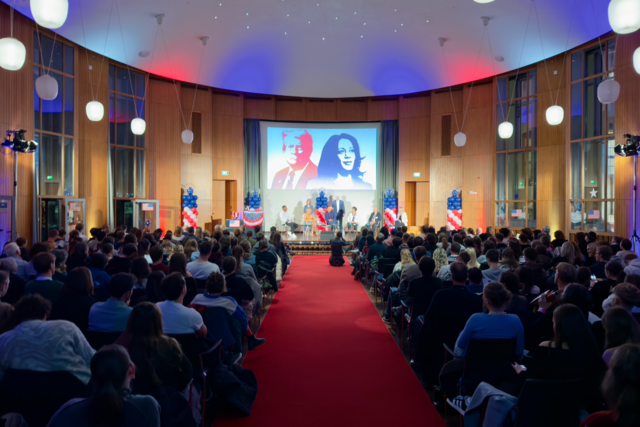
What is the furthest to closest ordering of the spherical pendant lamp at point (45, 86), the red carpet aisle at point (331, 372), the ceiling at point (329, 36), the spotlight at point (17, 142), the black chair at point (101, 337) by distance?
the ceiling at point (329, 36) → the spotlight at point (17, 142) → the spherical pendant lamp at point (45, 86) → the red carpet aisle at point (331, 372) → the black chair at point (101, 337)

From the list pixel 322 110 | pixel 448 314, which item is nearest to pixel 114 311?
pixel 448 314

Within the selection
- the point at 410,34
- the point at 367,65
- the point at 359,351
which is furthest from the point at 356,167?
the point at 359,351

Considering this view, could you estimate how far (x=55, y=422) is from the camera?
1597 millimetres

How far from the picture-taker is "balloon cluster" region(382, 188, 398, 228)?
15.6 metres

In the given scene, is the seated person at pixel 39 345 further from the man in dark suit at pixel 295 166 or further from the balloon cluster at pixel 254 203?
the man in dark suit at pixel 295 166

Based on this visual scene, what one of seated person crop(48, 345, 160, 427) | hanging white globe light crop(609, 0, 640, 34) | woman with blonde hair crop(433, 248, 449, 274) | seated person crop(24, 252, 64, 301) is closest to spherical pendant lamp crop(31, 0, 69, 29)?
seated person crop(24, 252, 64, 301)

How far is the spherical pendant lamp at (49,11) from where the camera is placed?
4.51m

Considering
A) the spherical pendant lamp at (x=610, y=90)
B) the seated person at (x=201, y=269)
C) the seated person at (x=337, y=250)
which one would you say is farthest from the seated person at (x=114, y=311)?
the seated person at (x=337, y=250)

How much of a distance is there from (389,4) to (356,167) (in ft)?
27.1

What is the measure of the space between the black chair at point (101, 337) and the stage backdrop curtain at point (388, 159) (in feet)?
48.1

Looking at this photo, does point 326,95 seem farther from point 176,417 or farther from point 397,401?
point 176,417

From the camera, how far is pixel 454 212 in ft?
47.0

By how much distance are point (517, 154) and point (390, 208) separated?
15.1ft

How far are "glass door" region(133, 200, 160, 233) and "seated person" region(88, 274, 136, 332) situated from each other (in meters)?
10.2
